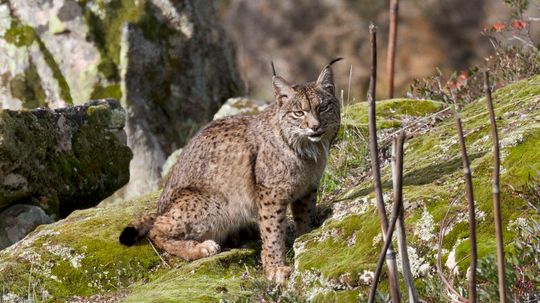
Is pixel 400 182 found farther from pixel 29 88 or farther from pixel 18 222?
pixel 29 88

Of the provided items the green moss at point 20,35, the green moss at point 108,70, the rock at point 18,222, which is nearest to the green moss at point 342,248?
the rock at point 18,222

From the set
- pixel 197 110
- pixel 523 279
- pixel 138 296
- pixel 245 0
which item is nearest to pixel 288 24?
pixel 245 0

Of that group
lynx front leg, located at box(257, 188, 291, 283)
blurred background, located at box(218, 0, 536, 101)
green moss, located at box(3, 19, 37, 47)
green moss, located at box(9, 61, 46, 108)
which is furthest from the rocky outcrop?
blurred background, located at box(218, 0, 536, 101)

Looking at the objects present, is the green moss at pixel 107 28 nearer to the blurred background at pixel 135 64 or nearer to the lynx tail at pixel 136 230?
the blurred background at pixel 135 64

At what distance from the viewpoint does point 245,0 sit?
26.1 metres

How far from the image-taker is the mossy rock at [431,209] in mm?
4848

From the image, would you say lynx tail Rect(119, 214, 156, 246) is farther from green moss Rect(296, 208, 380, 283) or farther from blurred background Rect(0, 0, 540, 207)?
blurred background Rect(0, 0, 540, 207)

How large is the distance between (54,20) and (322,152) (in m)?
5.89

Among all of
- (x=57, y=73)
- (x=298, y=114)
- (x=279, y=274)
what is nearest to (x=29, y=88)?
(x=57, y=73)

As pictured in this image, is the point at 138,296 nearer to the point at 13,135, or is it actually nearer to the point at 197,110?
the point at 13,135

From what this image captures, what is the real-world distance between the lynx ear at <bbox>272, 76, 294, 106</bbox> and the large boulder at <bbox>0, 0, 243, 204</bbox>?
4.56m

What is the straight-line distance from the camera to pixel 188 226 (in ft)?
22.2

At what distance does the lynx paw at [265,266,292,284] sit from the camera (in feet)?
19.2

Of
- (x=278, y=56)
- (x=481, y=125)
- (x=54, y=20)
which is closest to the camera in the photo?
(x=481, y=125)
